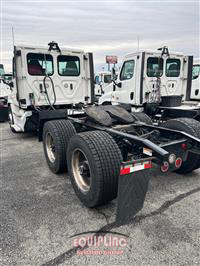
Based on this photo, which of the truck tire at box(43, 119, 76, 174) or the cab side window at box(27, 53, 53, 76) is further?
the cab side window at box(27, 53, 53, 76)

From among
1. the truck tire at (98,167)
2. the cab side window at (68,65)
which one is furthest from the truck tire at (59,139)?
the cab side window at (68,65)

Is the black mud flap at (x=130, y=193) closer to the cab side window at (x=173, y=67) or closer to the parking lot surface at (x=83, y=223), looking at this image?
the parking lot surface at (x=83, y=223)

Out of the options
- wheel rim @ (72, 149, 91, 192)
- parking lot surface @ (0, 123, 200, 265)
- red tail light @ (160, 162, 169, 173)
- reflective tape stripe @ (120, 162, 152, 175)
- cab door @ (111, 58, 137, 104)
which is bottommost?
parking lot surface @ (0, 123, 200, 265)

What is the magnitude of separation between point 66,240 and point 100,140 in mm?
1213

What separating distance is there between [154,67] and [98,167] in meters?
5.33

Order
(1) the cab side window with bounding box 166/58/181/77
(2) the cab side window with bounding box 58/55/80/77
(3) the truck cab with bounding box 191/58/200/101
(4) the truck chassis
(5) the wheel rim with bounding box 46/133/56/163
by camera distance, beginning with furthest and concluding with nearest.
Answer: (3) the truck cab with bounding box 191/58/200/101 < (1) the cab side window with bounding box 166/58/181/77 < (2) the cab side window with bounding box 58/55/80/77 < (5) the wheel rim with bounding box 46/133/56/163 < (4) the truck chassis

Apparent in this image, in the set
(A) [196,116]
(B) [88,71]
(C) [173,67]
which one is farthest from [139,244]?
Answer: (C) [173,67]

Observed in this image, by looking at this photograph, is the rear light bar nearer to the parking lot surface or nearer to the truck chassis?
the truck chassis

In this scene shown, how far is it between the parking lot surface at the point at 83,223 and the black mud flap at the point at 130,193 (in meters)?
0.33

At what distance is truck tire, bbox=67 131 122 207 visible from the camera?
Result: 2.52 m

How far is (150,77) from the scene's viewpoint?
6844 mm

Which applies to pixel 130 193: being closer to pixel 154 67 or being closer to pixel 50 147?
pixel 50 147

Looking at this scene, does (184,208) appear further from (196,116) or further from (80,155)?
(196,116)

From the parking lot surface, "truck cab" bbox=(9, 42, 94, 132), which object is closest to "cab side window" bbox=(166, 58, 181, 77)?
"truck cab" bbox=(9, 42, 94, 132)
